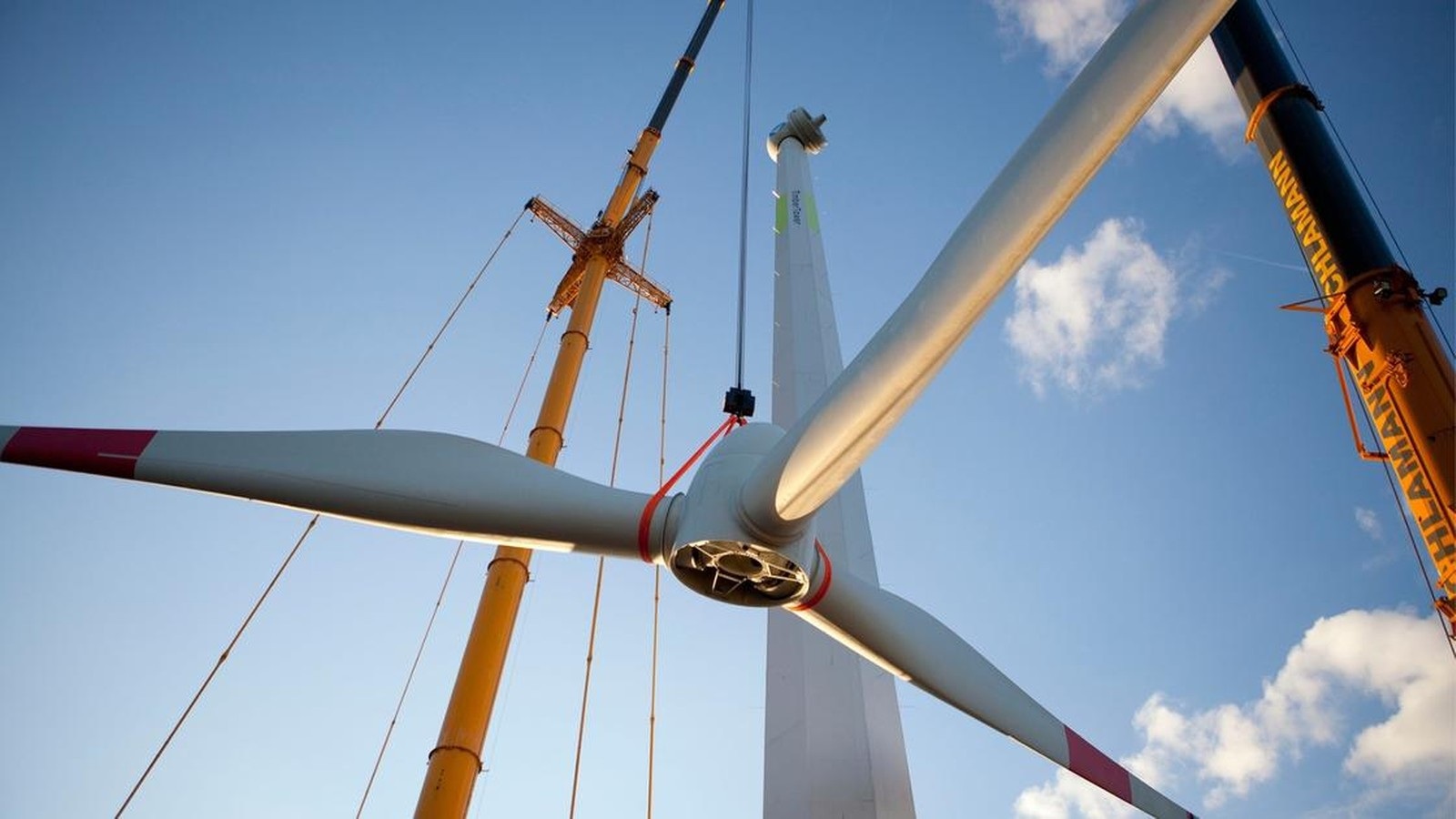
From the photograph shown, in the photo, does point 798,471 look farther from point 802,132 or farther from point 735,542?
point 802,132

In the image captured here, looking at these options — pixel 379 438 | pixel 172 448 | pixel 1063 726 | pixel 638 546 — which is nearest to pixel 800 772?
pixel 1063 726

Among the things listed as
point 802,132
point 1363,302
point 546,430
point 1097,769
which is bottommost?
point 1097,769

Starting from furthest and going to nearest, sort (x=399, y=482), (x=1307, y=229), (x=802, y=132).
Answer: (x=802, y=132)
(x=1307, y=229)
(x=399, y=482)

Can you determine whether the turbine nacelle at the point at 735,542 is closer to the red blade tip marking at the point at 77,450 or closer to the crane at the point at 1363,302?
the red blade tip marking at the point at 77,450

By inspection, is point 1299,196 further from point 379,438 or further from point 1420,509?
point 379,438

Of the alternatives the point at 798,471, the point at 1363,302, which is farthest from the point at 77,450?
the point at 1363,302

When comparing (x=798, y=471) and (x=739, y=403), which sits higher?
(x=739, y=403)
